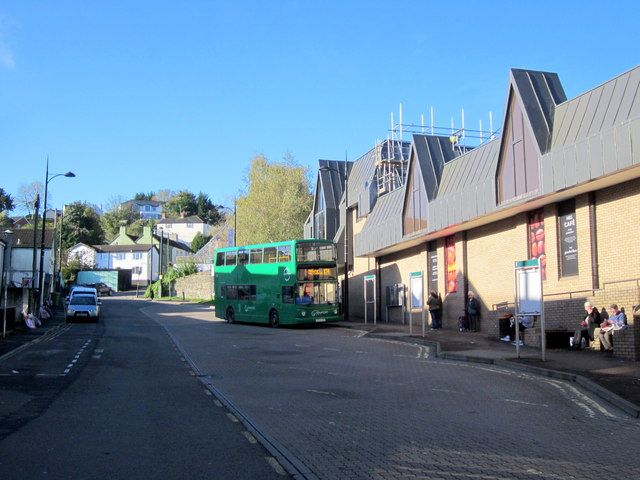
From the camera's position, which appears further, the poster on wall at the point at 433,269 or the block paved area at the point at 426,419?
the poster on wall at the point at 433,269

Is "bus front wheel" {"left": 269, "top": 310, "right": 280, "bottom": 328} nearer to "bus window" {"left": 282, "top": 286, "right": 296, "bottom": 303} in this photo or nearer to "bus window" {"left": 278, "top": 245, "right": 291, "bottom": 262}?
"bus window" {"left": 282, "top": 286, "right": 296, "bottom": 303}

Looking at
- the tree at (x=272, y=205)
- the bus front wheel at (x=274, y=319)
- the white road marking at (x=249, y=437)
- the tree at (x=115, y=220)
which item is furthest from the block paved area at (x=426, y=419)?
the tree at (x=115, y=220)

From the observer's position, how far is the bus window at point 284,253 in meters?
31.4

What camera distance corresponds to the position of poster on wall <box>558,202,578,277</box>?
19.8 metres

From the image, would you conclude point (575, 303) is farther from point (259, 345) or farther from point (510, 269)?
point (259, 345)

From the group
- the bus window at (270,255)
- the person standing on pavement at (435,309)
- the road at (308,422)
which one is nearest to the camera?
the road at (308,422)

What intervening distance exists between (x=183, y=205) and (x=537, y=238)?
4997 inches

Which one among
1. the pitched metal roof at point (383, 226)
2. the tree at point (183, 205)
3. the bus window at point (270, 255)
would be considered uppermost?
the tree at point (183, 205)

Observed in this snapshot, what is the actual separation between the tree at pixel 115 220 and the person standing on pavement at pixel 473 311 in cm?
10484

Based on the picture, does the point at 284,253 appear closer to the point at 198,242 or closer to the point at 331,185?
the point at 331,185

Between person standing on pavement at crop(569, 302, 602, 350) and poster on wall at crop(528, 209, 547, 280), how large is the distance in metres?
3.22

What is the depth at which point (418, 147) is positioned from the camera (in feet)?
94.9

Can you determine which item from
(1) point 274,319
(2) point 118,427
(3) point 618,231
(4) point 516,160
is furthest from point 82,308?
(2) point 118,427

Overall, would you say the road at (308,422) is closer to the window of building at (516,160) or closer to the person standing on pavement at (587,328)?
the person standing on pavement at (587,328)
